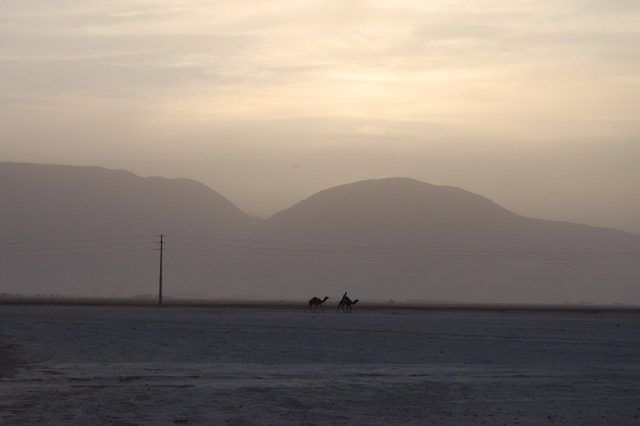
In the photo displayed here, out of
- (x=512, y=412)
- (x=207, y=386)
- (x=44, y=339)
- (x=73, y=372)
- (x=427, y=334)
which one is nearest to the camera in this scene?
(x=512, y=412)

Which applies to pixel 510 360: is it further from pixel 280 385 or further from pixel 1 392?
pixel 1 392

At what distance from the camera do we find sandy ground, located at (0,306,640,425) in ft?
61.1

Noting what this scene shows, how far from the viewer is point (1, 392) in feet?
67.7

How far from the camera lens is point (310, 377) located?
25125 mm

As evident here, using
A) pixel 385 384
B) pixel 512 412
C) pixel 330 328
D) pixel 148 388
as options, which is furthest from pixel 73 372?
pixel 330 328

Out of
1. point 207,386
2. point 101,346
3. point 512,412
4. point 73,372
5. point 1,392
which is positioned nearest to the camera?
point 512,412

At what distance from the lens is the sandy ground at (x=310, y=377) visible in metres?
18.6

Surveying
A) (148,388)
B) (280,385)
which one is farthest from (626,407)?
(148,388)

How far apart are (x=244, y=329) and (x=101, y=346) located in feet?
40.7

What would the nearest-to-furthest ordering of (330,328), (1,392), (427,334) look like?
(1,392) < (427,334) < (330,328)

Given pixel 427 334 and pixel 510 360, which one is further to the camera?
pixel 427 334

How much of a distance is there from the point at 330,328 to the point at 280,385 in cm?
2525

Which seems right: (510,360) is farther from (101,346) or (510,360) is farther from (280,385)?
(101,346)

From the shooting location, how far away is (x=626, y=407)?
20.2 metres
